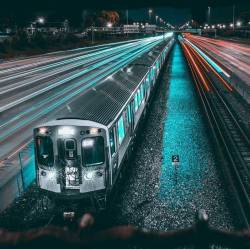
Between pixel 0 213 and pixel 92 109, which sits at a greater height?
pixel 92 109

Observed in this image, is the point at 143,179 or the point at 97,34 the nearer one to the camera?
the point at 143,179

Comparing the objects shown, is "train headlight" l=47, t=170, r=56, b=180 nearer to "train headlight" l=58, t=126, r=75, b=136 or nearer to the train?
the train

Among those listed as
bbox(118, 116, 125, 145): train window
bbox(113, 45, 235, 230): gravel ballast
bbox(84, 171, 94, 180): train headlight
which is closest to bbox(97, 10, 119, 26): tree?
bbox(113, 45, 235, 230): gravel ballast

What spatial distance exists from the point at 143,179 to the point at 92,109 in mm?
3766

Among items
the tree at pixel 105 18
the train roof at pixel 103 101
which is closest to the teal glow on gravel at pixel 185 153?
the train roof at pixel 103 101

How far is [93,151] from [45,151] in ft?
4.77

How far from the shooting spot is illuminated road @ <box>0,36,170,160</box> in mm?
19306

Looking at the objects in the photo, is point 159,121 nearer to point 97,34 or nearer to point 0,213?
point 0,213

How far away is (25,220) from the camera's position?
32.7 feet

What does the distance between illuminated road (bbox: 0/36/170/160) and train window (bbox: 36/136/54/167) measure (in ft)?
3.03

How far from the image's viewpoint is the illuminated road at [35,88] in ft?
63.3

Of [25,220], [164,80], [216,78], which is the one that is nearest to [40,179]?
[25,220]

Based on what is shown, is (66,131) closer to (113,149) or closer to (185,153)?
(113,149)

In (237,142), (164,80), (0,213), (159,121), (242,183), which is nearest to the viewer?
(0,213)
